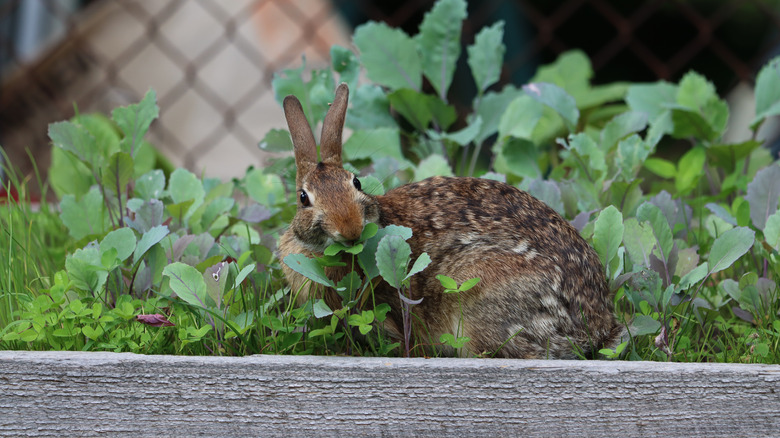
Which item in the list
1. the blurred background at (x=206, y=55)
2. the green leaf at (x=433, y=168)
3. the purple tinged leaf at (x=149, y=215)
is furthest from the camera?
the blurred background at (x=206, y=55)

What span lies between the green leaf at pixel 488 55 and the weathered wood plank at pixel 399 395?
1663mm

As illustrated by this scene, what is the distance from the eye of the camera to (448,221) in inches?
85.6

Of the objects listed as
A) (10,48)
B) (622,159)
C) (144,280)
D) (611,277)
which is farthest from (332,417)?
(10,48)

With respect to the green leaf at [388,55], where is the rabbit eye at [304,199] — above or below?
below

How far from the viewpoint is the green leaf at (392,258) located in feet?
6.27

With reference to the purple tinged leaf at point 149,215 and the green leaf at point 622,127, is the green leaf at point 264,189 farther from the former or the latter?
the green leaf at point 622,127

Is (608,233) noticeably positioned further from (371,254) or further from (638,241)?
(371,254)

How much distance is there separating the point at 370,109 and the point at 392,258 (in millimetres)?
1483

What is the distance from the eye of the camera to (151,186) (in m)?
2.81

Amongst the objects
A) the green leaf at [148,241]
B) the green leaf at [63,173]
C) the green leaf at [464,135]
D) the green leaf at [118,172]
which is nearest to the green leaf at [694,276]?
the green leaf at [464,135]

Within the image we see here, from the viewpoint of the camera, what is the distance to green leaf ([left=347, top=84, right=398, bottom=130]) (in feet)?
10.8

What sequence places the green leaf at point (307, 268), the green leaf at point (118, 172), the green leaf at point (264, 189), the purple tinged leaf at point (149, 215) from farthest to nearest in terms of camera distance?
1. the green leaf at point (264, 189)
2. the green leaf at point (118, 172)
3. the purple tinged leaf at point (149, 215)
4. the green leaf at point (307, 268)

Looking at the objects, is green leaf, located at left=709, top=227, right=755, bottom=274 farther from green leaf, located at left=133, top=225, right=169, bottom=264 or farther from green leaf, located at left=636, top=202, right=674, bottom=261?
green leaf, located at left=133, top=225, right=169, bottom=264

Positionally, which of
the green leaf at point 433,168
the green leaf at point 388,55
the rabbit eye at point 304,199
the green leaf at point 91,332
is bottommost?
→ the green leaf at point 91,332
